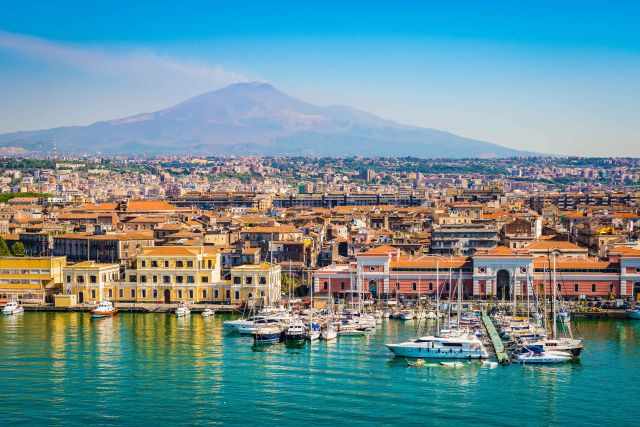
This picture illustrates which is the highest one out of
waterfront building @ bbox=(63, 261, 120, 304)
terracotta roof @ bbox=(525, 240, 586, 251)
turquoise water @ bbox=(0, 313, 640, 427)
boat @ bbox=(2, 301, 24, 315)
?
terracotta roof @ bbox=(525, 240, 586, 251)

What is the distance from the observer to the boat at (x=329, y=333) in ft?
80.0

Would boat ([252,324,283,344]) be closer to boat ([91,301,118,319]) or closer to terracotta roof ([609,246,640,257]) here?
boat ([91,301,118,319])

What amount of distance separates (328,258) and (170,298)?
7.41 m

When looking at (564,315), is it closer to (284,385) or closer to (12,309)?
(284,385)

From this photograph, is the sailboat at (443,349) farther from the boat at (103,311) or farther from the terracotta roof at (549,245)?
the terracotta roof at (549,245)

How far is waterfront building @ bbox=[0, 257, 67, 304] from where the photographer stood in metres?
31.2

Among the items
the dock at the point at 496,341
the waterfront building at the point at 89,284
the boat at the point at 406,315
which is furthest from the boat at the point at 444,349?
the waterfront building at the point at 89,284

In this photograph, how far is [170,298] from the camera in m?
30.7

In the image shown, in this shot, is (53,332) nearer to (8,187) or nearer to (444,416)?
(444,416)

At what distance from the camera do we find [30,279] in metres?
31.5

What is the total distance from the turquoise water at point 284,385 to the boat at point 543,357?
13.7 inches

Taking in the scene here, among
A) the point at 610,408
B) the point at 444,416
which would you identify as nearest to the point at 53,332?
the point at 444,416

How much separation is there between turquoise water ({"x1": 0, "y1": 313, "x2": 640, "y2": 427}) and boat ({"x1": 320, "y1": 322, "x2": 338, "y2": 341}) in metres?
0.34

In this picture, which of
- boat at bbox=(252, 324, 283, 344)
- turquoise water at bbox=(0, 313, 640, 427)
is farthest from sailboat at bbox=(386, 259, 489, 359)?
boat at bbox=(252, 324, 283, 344)
